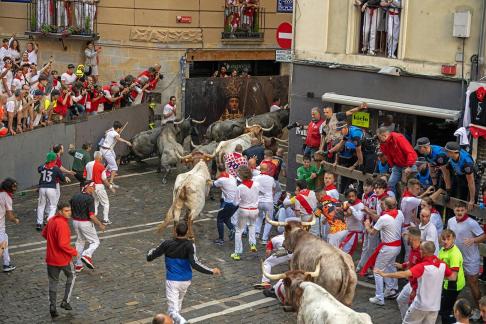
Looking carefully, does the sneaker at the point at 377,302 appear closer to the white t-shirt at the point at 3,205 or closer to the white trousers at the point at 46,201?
the white t-shirt at the point at 3,205

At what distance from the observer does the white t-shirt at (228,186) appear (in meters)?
17.6

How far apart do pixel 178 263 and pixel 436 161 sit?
5.21m

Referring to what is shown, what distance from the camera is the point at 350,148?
18.0 meters

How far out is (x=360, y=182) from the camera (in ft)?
59.1

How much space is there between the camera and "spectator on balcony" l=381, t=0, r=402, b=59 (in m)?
19.3

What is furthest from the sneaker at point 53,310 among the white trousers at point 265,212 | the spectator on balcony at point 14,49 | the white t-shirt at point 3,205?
the spectator on balcony at point 14,49

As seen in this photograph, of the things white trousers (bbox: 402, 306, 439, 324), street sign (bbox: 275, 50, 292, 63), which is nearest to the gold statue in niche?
street sign (bbox: 275, 50, 292, 63)

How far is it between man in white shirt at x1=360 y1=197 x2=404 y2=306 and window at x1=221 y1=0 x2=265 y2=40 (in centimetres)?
1612

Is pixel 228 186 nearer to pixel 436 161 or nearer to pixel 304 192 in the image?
pixel 304 192

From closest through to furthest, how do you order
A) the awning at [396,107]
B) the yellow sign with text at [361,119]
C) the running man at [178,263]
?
the running man at [178,263] → the awning at [396,107] → the yellow sign with text at [361,119]

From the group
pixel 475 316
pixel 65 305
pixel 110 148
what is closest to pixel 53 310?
pixel 65 305

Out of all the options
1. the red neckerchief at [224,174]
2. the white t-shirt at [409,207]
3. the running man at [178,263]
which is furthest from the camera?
the red neckerchief at [224,174]

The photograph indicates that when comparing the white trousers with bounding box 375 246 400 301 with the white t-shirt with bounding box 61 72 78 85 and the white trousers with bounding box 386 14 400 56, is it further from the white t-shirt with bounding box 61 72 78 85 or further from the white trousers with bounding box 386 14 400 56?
the white t-shirt with bounding box 61 72 78 85

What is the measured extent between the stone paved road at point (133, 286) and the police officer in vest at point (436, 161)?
7.49 ft
